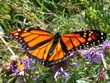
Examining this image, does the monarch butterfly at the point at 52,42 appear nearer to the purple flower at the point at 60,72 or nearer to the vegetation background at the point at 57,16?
the purple flower at the point at 60,72

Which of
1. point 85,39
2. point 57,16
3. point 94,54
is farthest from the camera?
point 57,16

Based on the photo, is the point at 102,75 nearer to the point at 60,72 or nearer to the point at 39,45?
the point at 60,72

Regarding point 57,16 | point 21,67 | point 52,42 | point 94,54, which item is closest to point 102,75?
point 94,54

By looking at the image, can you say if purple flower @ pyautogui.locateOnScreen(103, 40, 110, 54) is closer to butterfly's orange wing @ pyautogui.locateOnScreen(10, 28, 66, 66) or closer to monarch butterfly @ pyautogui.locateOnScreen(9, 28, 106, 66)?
monarch butterfly @ pyautogui.locateOnScreen(9, 28, 106, 66)

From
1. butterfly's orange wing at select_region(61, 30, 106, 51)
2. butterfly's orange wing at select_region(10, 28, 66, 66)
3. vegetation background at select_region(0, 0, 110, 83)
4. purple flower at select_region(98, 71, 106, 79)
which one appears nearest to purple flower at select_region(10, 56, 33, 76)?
butterfly's orange wing at select_region(10, 28, 66, 66)

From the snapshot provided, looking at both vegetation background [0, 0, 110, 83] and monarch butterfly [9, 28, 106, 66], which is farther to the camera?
vegetation background [0, 0, 110, 83]

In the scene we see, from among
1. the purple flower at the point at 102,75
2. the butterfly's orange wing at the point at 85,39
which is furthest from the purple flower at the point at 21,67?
the purple flower at the point at 102,75

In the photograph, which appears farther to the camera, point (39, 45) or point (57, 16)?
point (57, 16)
